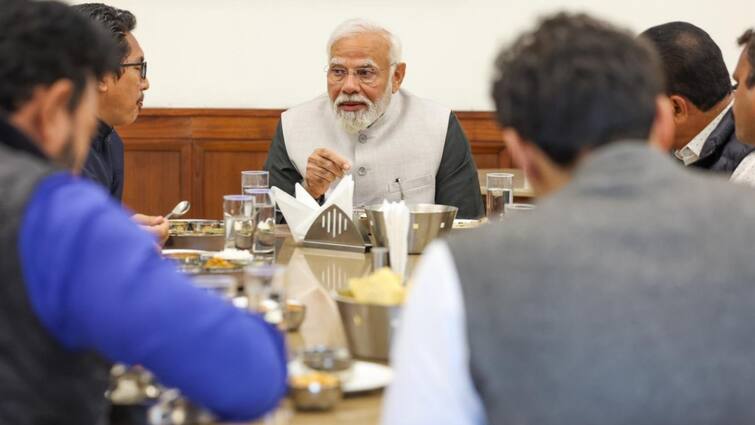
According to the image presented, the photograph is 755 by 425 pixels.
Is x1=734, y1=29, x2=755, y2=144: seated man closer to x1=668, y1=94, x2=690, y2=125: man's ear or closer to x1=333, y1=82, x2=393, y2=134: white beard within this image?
x1=668, y1=94, x2=690, y2=125: man's ear

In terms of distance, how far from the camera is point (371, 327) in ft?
5.65

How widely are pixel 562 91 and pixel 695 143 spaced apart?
209 cm

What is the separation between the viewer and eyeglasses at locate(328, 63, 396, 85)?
3822 millimetres

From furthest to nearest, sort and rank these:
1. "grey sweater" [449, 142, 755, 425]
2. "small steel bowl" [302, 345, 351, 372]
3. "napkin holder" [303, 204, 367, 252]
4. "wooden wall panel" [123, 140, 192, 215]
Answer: "wooden wall panel" [123, 140, 192, 215]
"napkin holder" [303, 204, 367, 252]
"small steel bowl" [302, 345, 351, 372]
"grey sweater" [449, 142, 755, 425]

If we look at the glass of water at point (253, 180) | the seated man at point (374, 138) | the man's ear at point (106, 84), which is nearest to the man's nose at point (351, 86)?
the seated man at point (374, 138)

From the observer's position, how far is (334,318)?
2.01 metres

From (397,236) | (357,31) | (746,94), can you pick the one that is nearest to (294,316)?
(397,236)

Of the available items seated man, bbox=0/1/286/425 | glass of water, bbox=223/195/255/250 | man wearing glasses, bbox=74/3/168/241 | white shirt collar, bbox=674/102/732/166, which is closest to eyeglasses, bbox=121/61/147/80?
man wearing glasses, bbox=74/3/168/241

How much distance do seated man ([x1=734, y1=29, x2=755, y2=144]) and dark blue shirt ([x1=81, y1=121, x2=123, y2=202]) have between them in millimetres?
1805

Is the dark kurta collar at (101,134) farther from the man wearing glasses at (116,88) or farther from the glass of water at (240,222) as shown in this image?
the glass of water at (240,222)

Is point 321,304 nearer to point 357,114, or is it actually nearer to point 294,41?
point 357,114

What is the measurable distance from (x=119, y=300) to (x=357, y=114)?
2678 mm

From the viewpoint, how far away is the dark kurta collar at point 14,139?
129 cm

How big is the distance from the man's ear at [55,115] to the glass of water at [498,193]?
5.99ft
